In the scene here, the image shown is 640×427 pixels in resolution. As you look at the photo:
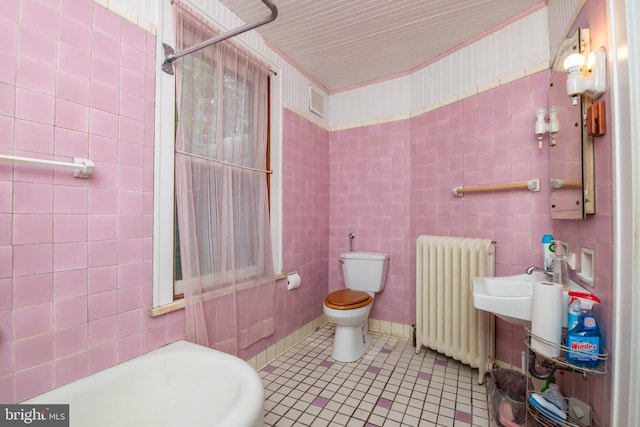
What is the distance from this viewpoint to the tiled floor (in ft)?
4.94

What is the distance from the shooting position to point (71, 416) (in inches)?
39.3

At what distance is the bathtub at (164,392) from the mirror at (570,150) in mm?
1538

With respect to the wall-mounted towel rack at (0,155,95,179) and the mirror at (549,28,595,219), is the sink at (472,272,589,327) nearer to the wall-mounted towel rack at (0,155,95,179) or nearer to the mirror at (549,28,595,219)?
the mirror at (549,28,595,219)

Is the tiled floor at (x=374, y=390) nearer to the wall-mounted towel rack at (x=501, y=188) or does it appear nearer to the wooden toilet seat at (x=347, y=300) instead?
the wooden toilet seat at (x=347, y=300)

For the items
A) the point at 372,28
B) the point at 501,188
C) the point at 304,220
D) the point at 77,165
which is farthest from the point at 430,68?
the point at 77,165

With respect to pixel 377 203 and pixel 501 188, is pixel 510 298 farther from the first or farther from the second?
pixel 377 203

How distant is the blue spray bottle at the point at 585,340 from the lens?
997 mm

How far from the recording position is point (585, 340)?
1008 mm

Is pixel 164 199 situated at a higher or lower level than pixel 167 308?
higher

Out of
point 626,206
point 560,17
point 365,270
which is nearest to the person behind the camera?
point 626,206

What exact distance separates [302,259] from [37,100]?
1.90 m

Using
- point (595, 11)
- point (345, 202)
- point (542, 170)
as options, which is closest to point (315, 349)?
point (345, 202)

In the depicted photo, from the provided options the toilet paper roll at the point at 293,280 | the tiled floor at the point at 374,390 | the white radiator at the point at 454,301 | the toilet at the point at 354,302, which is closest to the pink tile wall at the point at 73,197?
the tiled floor at the point at 374,390

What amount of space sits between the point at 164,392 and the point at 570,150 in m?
2.17
